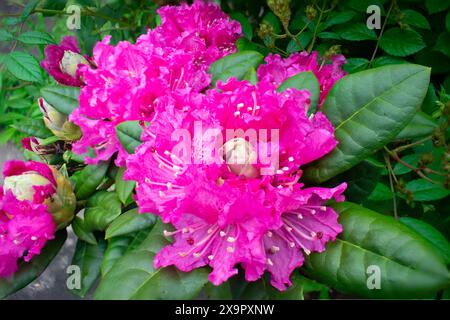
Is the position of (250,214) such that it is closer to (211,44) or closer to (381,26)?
(211,44)

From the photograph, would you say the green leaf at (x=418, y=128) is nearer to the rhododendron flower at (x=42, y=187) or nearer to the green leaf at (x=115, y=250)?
the green leaf at (x=115, y=250)

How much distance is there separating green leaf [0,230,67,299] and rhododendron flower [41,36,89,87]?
0.37m

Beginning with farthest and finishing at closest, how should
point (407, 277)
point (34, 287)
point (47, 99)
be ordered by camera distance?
point (34, 287)
point (47, 99)
point (407, 277)

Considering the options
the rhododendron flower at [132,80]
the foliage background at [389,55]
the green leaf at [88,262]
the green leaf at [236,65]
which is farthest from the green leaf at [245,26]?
the green leaf at [88,262]

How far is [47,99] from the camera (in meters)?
1.01

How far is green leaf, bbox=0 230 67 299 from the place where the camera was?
2.89ft

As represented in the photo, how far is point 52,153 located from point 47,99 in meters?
0.17

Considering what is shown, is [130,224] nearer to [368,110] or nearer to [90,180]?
[90,180]

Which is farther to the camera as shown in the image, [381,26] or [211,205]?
[381,26]

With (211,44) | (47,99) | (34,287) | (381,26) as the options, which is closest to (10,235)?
(47,99)

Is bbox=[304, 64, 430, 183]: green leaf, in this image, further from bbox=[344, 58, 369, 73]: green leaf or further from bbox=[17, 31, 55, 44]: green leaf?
bbox=[17, 31, 55, 44]: green leaf

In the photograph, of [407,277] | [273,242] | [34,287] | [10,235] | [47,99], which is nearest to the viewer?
[407,277]

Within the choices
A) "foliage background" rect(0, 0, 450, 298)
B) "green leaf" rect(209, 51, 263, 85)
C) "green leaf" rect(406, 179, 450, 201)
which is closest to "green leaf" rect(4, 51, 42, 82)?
"foliage background" rect(0, 0, 450, 298)
